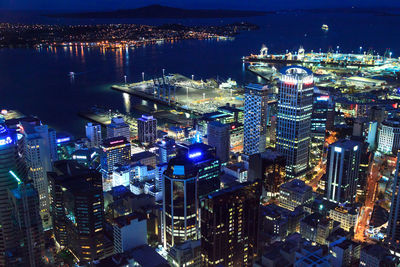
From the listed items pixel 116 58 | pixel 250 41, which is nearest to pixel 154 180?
pixel 116 58

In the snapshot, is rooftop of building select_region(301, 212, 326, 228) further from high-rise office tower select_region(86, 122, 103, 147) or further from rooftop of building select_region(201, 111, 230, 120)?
high-rise office tower select_region(86, 122, 103, 147)

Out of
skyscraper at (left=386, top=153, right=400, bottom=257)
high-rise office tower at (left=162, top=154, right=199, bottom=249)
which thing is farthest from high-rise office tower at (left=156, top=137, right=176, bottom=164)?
skyscraper at (left=386, top=153, right=400, bottom=257)

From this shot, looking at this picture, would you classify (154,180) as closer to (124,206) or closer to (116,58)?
(124,206)

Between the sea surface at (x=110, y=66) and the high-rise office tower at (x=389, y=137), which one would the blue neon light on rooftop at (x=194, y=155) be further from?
the sea surface at (x=110, y=66)

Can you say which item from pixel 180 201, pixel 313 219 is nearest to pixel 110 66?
pixel 180 201

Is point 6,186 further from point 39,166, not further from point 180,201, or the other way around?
point 180,201

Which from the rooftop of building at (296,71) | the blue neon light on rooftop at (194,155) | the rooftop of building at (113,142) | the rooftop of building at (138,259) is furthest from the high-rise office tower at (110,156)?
the rooftop of building at (296,71)
